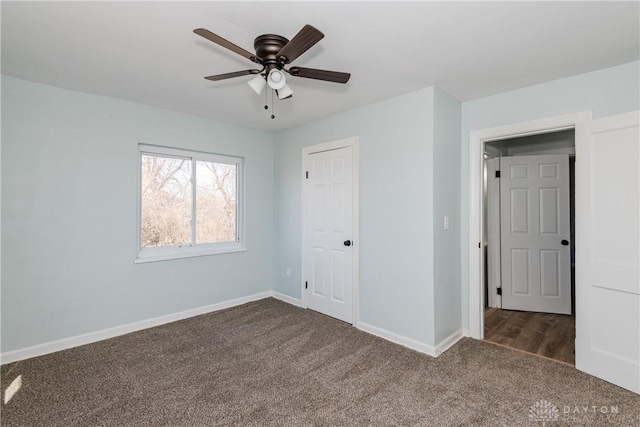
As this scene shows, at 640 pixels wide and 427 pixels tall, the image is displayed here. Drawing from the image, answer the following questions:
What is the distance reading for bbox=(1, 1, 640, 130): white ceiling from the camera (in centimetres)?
168

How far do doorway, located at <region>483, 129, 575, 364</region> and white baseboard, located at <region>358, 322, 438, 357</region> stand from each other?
1172mm

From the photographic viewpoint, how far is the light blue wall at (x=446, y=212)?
2760mm

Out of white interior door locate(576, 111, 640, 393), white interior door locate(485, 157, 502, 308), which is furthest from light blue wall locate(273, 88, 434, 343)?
white interior door locate(485, 157, 502, 308)

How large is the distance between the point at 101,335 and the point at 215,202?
183 cm

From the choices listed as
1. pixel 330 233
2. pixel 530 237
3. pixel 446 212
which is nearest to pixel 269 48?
pixel 446 212

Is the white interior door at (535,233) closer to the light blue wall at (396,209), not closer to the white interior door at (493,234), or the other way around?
the white interior door at (493,234)

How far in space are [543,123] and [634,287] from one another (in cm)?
143

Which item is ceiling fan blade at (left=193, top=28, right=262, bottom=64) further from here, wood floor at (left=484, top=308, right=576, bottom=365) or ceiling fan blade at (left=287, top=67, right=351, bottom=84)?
wood floor at (left=484, top=308, right=576, bottom=365)

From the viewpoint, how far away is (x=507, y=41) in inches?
78.3

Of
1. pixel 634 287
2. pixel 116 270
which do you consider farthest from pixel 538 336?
pixel 116 270

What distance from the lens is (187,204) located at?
369 cm

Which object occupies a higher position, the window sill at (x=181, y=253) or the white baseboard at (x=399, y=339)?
the window sill at (x=181, y=253)

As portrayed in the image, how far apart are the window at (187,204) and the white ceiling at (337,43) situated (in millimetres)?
876

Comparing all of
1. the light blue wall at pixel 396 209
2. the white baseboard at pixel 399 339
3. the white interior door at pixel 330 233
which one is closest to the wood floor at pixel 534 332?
the white baseboard at pixel 399 339
